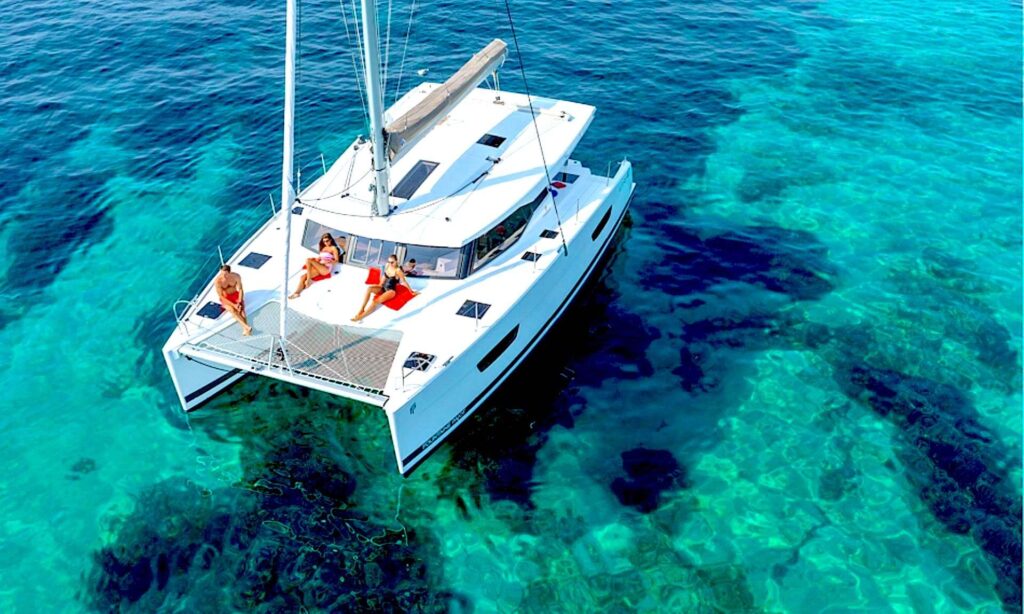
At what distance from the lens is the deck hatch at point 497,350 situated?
53.5 feet

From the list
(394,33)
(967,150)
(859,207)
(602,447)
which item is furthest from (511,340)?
(394,33)

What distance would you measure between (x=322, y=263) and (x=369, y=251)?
3.69 ft

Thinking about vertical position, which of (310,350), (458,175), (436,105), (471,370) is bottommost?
(471,370)

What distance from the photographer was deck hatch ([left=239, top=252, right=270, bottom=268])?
1798 centimetres

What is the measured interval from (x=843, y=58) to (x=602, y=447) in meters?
25.3

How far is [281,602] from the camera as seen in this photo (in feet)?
45.5

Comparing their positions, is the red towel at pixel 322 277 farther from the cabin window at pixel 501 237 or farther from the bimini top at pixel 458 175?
the cabin window at pixel 501 237

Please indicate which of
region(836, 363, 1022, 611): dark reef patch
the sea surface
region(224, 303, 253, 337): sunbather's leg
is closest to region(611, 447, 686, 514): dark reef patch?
the sea surface

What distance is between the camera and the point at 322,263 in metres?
17.5

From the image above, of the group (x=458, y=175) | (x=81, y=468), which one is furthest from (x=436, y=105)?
(x=81, y=468)

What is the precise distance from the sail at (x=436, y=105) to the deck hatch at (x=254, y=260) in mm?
3973

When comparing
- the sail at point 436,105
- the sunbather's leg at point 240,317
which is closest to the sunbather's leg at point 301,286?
the sunbather's leg at point 240,317

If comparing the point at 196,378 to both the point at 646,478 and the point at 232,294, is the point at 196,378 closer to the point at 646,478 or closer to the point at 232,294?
the point at 232,294

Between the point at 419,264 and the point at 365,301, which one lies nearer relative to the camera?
the point at 365,301
